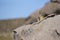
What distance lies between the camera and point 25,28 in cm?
848

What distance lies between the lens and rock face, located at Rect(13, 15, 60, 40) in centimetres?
745

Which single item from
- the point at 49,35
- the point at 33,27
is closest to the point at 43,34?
the point at 49,35

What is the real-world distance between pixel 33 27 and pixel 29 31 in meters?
0.25

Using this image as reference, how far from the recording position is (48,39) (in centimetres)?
738

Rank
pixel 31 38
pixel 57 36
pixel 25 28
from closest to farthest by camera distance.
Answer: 1. pixel 57 36
2. pixel 31 38
3. pixel 25 28

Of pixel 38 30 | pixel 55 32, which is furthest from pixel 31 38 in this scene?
pixel 55 32

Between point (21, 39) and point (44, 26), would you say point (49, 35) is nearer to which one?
point (44, 26)

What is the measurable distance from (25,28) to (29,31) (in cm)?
33

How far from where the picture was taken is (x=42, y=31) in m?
7.83

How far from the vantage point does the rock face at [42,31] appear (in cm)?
745

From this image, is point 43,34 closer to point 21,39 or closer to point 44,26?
point 44,26

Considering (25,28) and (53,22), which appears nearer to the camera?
(53,22)

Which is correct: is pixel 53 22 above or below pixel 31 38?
above

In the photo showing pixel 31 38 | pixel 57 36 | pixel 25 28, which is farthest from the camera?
pixel 25 28
